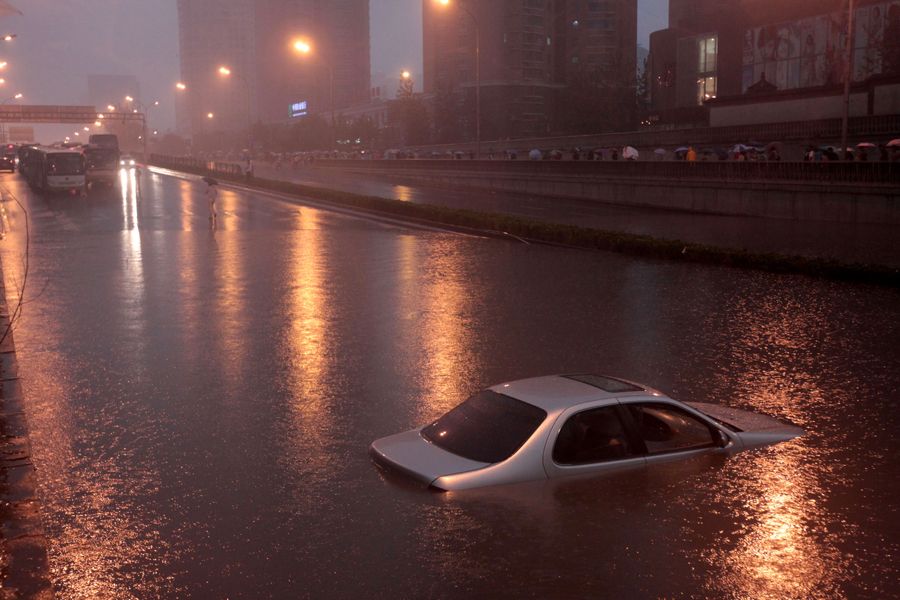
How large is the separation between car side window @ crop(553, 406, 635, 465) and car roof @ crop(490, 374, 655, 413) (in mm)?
136

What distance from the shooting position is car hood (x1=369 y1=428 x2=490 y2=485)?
7.49m

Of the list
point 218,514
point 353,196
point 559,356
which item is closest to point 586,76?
point 353,196

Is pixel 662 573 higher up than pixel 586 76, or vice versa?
pixel 586 76

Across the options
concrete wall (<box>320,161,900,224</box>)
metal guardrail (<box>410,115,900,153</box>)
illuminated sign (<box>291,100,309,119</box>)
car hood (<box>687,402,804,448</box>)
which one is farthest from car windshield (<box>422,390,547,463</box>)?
illuminated sign (<box>291,100,309,119</box>)

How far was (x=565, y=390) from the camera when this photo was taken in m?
7.96

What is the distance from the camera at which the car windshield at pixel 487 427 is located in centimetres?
761

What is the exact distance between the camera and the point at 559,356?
1339 centimetres

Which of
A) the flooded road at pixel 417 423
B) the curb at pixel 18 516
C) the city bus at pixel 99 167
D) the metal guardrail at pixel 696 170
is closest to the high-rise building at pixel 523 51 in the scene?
the metal guardrail at pixel 696 170

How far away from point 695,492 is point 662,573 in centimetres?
162

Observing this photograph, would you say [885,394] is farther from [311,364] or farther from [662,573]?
[311,364]

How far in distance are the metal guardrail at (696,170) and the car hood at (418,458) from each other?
1032 inches

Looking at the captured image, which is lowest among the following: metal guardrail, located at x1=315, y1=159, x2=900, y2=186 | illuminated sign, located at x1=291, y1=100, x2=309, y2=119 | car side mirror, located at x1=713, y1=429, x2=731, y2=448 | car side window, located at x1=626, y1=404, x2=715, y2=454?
car side mirror, located at x1=713, y1=429, x2=731, y2=448

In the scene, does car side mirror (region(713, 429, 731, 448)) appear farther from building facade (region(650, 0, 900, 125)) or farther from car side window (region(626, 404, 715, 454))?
building facade (region(650, 0, 900, 125))

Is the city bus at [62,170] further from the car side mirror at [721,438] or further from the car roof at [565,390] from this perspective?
the car side mirror at [721,438]
